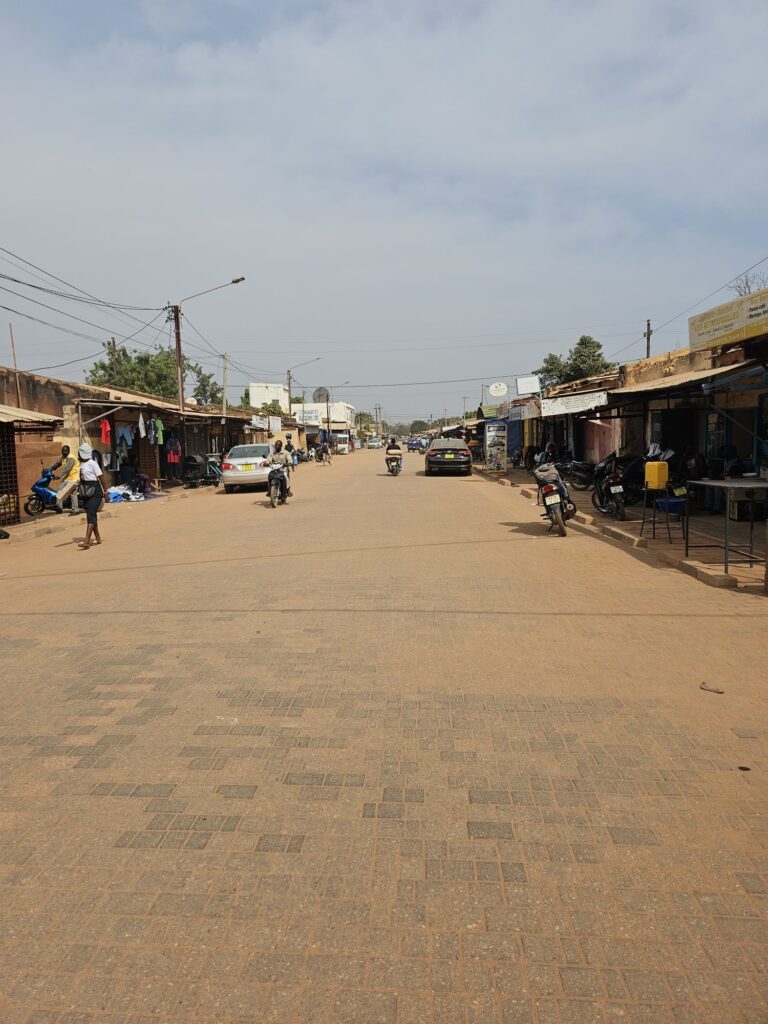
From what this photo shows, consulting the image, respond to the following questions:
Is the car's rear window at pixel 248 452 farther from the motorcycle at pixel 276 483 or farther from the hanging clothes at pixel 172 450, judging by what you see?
the motorcycle at pixel 276 483

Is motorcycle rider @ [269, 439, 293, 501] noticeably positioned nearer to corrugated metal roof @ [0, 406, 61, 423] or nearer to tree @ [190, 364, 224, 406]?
corrugated metal roof @ [0, 406, 61, 423]

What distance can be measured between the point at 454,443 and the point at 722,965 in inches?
1120

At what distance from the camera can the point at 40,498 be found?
1625 centimetres

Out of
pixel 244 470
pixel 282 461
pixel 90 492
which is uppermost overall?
pixel 282 461

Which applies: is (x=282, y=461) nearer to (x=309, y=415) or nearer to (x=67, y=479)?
(x=67, y=479)

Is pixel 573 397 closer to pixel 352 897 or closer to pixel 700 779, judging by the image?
pixel 700 779

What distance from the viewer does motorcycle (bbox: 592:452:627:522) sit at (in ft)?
44.8

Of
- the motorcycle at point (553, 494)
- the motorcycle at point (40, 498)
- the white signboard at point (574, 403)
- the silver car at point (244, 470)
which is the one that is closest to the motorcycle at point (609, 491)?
the white signboard at point (574, 403)

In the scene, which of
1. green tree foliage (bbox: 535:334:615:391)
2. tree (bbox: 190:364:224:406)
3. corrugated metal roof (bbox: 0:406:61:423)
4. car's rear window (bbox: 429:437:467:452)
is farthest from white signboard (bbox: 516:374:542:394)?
tree (bbox: 190:364:224:406)

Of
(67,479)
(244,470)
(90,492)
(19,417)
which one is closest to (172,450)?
(244,470)

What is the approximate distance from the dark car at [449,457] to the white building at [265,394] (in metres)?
59.9

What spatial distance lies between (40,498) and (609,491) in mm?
12322

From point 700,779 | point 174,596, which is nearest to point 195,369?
point 174,596

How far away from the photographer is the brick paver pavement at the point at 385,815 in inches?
90.0
